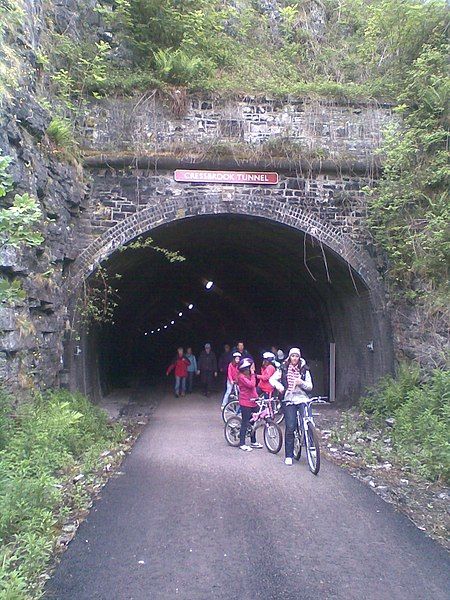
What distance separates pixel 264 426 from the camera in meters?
9.61

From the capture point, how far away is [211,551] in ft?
16.3

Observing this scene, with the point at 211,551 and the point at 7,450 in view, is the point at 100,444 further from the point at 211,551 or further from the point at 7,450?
the point at 211,551

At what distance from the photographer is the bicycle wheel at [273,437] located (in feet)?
30.2

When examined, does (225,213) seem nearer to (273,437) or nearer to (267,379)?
(267,379)

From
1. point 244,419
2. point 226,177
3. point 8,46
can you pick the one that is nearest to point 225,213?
point 226,177

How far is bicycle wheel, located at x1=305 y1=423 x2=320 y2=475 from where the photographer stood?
25.5 feet

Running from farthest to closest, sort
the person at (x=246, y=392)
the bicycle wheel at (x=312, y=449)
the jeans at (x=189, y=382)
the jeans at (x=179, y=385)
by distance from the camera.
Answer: the jeans at (x=189, y=382), the jeans at (x=179, y=385), the person at (x=246, y=392), the bicycle wheel at (x=312, y=449)

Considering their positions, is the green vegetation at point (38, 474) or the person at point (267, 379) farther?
the person at point (267, 379)

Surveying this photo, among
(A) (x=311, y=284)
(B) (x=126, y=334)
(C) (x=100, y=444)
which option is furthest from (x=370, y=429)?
(B) (x=126, y=334)

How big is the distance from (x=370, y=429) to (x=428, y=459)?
332 centimetres

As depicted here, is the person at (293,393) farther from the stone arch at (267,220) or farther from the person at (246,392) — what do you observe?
the stone arch at (267,220)

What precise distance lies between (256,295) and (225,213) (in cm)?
1088

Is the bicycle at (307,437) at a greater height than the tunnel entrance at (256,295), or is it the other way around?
the tunnel entrance at (256,295)

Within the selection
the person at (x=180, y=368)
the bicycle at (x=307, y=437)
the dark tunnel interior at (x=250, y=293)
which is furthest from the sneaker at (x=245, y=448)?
the person at (x=180, y=368)
